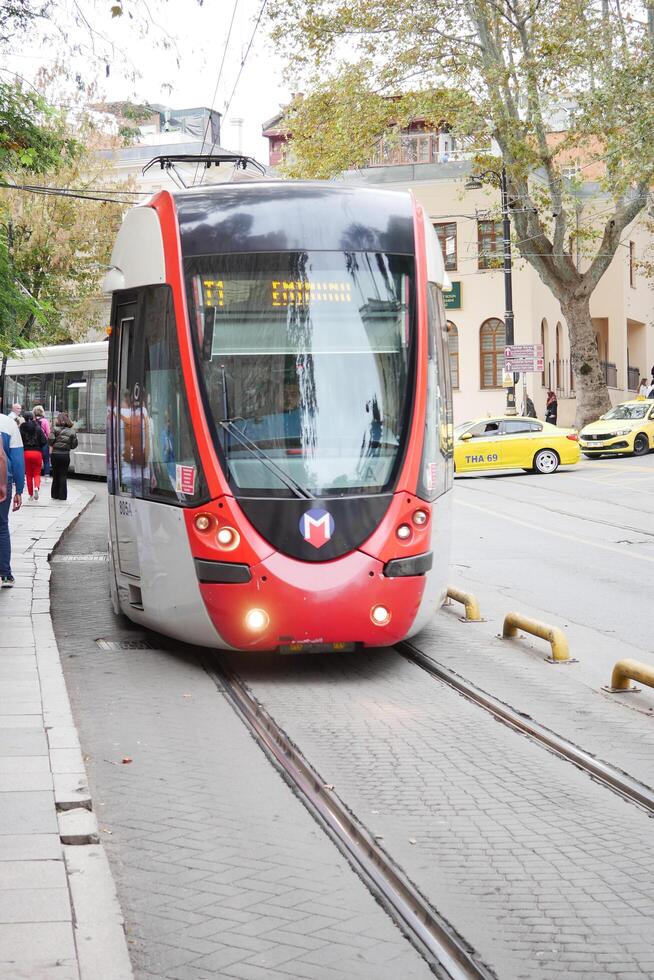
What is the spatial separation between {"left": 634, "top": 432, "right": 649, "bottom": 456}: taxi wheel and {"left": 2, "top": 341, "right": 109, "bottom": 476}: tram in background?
14.0 m

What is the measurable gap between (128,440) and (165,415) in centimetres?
84

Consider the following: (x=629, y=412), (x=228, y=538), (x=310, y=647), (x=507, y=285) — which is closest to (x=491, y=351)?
(x=507, y=285)

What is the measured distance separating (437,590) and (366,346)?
1.84 metres

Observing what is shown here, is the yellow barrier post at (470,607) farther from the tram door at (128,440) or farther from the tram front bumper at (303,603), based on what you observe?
the tram door at (128,440)

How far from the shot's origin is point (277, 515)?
913cm

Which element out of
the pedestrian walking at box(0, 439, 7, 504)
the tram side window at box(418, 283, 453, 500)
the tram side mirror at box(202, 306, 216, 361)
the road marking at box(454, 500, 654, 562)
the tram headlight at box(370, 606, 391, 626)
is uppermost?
the tram side mirror at box(202, 306, 216, 361)

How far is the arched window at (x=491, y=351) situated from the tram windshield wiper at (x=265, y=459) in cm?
3966

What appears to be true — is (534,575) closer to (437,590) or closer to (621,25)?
(437,590)

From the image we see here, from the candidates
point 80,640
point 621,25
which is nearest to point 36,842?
point 80,640

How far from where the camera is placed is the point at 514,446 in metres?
31.9

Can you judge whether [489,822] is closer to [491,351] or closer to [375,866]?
[375,866]

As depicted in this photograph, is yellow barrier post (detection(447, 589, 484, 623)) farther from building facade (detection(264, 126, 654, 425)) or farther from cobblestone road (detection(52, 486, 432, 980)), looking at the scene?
building facade (detection(264, 126, 654, 425))

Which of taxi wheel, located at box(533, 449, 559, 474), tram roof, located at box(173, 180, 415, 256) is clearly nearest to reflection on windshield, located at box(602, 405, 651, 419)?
taxi wheel, located at box(533, 449, 559, 474)

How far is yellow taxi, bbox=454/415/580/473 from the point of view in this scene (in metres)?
31.8
